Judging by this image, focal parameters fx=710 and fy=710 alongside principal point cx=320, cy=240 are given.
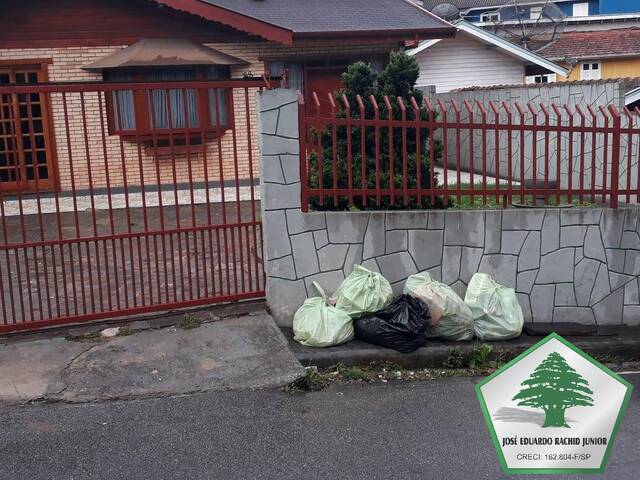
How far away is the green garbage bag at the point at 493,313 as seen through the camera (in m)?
5.81

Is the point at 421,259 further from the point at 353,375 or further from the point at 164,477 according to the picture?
the point at 164,477

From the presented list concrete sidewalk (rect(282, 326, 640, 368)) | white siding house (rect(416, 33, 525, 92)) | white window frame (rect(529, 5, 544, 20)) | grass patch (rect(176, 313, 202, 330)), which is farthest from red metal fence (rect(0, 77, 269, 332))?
white window frame (rect(529, 5, 544, 20))

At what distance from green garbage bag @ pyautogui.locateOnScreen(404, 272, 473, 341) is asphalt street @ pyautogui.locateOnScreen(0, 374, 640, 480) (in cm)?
74

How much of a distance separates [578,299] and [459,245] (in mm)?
1200

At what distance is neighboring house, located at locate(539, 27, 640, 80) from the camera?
91.8ft

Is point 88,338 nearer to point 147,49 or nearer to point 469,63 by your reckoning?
point 147,49

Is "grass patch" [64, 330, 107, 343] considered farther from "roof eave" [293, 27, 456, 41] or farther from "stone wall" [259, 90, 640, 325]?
"roof eave" [293, 27, 456, 41]

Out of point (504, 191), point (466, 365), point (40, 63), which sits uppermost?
point (40, 63)

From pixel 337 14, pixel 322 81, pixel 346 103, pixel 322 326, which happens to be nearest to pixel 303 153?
pixel 346 103

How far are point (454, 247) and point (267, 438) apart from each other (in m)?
2.67

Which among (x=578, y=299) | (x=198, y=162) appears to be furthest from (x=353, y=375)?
(x=198, y=162)

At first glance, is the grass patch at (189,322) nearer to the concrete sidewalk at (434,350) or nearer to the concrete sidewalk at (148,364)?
the concrete sidewalk at (148,364)

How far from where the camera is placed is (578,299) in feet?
20.8

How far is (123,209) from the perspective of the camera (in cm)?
1084
